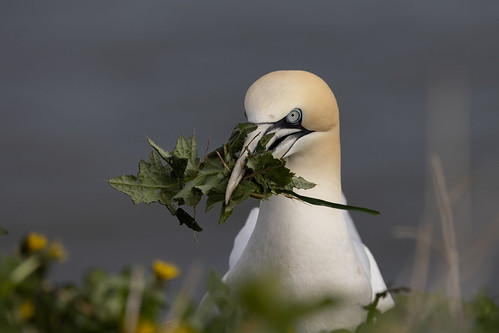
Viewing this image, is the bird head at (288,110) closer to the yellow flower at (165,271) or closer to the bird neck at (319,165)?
the bird neck at (319,165)

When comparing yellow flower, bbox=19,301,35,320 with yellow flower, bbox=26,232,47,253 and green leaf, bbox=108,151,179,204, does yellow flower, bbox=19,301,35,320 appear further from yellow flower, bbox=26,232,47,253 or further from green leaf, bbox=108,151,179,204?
green leaf, bbox=108,151,179,204

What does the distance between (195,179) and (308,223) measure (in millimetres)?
933

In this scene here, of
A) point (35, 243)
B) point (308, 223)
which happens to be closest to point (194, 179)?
point (308, 223)

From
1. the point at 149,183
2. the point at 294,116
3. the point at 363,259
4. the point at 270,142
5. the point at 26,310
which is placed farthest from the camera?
the point at 363,259

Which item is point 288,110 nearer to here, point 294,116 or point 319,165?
point 294,116

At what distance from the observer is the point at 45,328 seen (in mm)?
1863

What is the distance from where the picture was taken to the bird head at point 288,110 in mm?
3693

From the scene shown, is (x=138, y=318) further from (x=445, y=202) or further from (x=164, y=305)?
(x=445, y=202)

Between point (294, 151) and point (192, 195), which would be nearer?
point (192, 195)

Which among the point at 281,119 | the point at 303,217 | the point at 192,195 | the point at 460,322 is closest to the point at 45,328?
the point at 460,322

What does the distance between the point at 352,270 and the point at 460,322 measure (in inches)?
78.7

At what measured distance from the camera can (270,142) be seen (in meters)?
3.71

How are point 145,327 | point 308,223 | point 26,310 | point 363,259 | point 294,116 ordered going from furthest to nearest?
point 363,259, point 308,223, point 294,116, point 26,310, point 145,327

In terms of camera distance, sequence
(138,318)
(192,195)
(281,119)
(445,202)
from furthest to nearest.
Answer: (281,119)
(192,195)
(445,202)
(138,318)
